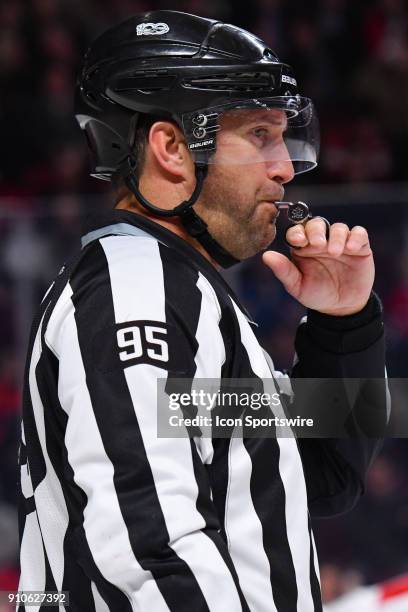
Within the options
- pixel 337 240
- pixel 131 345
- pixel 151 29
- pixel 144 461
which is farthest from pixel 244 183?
pixel 144 461

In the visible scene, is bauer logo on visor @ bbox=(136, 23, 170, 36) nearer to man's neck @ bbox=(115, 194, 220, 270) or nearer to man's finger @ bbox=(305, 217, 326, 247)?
man's neck @ bbox=(115, 194, 220, 270)

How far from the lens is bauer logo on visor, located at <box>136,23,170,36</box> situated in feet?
5.33

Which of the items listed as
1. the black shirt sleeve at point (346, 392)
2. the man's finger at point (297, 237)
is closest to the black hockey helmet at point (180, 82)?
the man's finger at point (297, 237)

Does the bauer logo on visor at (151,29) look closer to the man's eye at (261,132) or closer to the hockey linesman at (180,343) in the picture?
the hockey linesman at (180,343)

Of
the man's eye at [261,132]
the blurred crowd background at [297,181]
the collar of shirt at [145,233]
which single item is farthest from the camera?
the blurred crowd background at [297,181]

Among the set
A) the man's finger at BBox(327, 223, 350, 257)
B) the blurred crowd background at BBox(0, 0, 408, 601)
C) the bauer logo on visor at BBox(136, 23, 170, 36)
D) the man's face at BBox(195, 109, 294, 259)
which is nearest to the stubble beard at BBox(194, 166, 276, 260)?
the man's face at BBox(195, 109, 294, 259)

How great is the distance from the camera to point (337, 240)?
1.61 m

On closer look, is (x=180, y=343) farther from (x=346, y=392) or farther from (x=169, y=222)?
(x=346, y=392)

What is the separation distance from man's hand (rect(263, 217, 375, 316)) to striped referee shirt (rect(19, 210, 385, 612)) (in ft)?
0.54

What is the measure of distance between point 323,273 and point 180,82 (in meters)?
0.43

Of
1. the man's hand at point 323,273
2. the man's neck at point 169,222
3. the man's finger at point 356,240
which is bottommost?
the man's hand at point 323,273

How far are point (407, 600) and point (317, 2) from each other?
4.56 meters

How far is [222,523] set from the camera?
4.63ft

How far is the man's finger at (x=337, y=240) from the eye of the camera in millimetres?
1607
